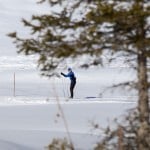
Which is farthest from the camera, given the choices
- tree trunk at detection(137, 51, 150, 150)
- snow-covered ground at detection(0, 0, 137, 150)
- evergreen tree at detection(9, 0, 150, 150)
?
snow-covered ground at detection(0, 0, 137, 150)

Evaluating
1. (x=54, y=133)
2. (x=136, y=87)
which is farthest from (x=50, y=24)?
(x=54, y=133)

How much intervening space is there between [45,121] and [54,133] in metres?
2.63

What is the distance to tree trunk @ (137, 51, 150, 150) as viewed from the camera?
610 cm

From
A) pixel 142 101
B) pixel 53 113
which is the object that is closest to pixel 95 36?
pixel 142 101

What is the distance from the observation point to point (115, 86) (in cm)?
634

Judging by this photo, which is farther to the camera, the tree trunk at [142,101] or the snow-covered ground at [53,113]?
the snow-covered ground at [53,113]

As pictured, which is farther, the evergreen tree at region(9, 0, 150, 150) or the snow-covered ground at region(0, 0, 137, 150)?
the snow-covered ground at region(0, 0, 137, 150)

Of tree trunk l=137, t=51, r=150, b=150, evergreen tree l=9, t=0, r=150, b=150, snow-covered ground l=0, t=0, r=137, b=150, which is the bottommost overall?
snow-covered ground l=0, t=0, r=137, b=150

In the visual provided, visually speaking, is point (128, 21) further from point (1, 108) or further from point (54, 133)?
point (1, 108)

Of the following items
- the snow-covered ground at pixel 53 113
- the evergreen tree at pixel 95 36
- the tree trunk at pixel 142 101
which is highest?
the evergreen tree at pixel 95 36

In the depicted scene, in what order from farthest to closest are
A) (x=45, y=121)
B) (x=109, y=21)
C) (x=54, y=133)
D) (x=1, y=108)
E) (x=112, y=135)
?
(x=1, y=108) < (x=45, y=121) < (x=54, y=133) < (x=112, y=135) < (x=109, y=21)

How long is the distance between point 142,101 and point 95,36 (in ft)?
2.58

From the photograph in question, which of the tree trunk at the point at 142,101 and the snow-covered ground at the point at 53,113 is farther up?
the tree trunk at the point at 142,101

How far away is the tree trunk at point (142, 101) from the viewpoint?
6.10 meters
